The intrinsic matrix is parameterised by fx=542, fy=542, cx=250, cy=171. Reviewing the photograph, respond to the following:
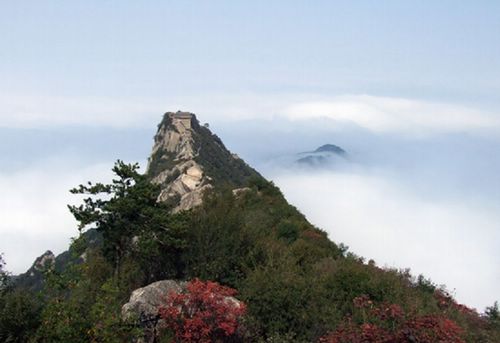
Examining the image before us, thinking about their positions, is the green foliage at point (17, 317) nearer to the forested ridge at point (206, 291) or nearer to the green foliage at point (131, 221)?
the forested ridge at point (206, 291)

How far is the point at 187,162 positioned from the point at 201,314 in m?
54.5

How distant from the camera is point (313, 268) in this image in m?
25.0

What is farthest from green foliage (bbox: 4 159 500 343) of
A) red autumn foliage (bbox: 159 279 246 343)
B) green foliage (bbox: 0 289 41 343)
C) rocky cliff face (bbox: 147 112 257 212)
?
rocky cliff face (bbox: 147 112 257 212)

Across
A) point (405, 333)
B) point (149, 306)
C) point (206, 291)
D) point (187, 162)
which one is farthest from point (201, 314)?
point (187, 162)

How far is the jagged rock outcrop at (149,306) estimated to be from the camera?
657 inches

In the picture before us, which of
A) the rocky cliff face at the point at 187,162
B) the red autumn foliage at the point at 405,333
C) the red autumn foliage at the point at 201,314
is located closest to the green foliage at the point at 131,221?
the red autumn foliage at the point at 201,314

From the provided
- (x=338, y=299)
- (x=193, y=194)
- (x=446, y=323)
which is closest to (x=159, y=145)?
(x=193, y=194)

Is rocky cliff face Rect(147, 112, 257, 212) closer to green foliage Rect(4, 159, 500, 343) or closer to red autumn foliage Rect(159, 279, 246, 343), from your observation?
green foliage Rect(4, 159, 500, 343)

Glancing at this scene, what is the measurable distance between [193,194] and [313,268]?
32.1 m

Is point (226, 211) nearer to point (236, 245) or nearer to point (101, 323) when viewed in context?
point (236, 245)

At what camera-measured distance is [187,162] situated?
70188 millimetres

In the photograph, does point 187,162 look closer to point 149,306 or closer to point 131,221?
point 131,221

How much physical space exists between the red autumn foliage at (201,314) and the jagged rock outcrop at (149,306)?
1.45 ft

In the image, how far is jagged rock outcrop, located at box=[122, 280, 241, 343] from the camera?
16.7 meters
